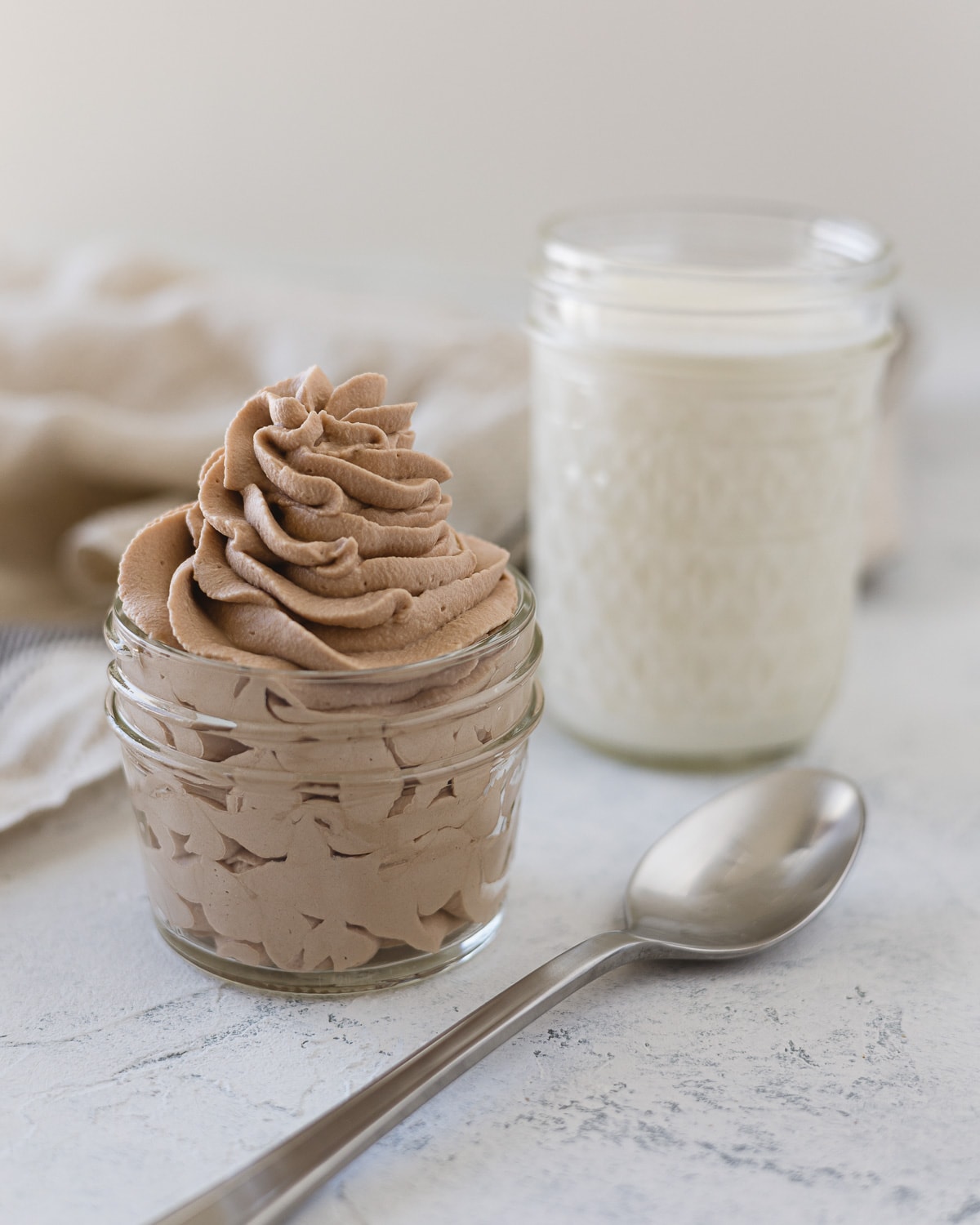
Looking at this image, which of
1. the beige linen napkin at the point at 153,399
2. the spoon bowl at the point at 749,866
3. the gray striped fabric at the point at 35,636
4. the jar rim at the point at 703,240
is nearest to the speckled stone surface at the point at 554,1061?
the spoon bowl at the point at 749,866

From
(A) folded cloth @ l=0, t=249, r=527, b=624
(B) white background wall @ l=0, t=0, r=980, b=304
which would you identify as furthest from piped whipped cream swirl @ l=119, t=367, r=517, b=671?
(B) white background wall @ l=0, t=0, r=980, b=304

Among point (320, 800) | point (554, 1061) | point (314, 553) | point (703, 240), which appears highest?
point (703, 240)

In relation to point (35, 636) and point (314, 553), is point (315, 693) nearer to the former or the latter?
point (314, 553)

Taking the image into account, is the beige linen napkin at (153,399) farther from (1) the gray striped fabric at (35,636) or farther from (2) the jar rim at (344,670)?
(2) the jar rim at (344,670)

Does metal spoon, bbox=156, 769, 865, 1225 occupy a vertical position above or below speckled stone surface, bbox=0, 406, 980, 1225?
above

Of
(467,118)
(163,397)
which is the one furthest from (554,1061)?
(467,118)

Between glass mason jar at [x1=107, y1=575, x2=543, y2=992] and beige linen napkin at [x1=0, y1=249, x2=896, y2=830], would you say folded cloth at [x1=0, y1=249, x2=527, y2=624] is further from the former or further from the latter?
glass mason jar at [x1=107, y1=575, x2=543, y2=992]

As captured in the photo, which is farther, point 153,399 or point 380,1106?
point 153,399
